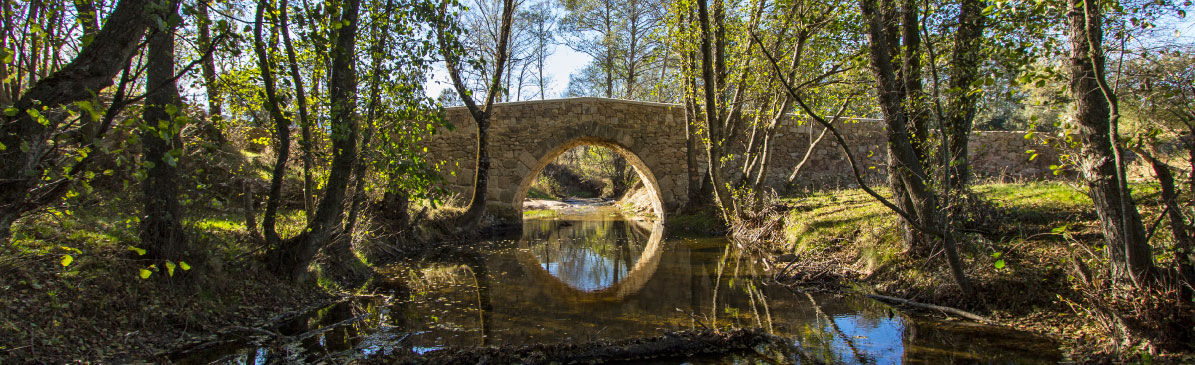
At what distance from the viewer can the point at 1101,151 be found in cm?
369

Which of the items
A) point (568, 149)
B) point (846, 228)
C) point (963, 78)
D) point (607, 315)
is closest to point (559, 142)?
point (568, 149)

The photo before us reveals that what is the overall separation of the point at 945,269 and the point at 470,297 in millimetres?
4672

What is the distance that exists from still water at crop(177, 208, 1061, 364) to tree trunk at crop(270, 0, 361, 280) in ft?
2.24

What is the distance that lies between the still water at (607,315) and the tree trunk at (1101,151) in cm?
78

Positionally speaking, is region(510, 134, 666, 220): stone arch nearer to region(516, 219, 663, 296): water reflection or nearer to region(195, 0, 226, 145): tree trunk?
region(516, 219, 663, 296): water reflection

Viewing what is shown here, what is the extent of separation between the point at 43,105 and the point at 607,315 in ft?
13.9

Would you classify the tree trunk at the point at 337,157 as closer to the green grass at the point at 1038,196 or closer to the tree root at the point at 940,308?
the tree root at the point at 940,308

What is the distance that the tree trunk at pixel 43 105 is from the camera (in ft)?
8.21

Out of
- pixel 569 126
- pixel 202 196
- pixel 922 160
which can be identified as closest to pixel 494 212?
pixel 569 126

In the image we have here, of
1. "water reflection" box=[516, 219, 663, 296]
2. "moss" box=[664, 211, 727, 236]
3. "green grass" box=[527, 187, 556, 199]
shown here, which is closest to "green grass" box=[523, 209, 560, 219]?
"water reflection" box=[516, 219, 663, 296]

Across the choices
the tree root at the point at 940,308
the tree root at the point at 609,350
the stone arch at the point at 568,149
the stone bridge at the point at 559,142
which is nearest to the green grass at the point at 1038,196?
the tree root at the point at 940,308

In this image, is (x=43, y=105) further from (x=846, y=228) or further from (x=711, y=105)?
(x=711, y=105)

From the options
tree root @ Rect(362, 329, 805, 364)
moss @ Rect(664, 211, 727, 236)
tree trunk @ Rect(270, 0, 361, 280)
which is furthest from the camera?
moss @ Rect(664, 211, 727, 236)

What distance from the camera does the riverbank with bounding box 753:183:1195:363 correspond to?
4.21m
